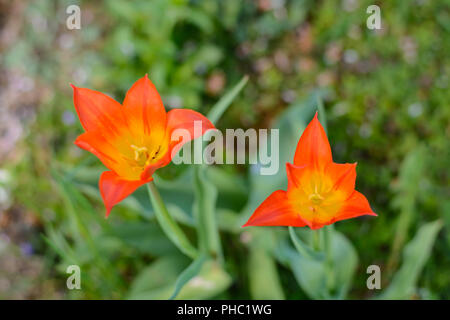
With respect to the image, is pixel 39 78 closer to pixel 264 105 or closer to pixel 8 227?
pixel 8 227

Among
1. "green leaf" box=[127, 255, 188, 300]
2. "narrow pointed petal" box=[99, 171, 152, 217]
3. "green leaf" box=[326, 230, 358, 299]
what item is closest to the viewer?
"narrow pointed petal" box=[99, 171, 152, 217]

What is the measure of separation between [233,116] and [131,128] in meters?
1.39

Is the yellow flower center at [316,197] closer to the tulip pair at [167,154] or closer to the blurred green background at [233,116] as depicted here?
the tulip pair at [167,154]

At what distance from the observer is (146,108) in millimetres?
1045

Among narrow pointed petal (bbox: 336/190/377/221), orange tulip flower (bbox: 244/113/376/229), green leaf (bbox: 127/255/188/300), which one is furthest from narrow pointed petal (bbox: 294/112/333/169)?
green leaf (bbox: 127/255/188/300)

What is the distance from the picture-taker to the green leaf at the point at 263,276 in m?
1.59

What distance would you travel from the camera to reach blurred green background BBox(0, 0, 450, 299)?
5.81 ft

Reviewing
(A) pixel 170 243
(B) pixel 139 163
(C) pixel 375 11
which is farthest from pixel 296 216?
(C) pixel 375 11

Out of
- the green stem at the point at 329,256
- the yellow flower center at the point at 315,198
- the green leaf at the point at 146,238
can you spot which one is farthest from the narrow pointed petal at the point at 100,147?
the green leaf at the point at 146,238

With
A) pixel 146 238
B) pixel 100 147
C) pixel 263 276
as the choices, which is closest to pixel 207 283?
pixel 263 276

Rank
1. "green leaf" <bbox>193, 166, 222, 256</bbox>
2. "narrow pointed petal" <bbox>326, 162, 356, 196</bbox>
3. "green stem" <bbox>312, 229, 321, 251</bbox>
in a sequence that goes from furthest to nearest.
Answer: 1. "green leaf" <bbox>193, 166, 222, 256</bbox>
2. "green stem" <bbox>312, 229, 321, 251</bbox>
3. "narrow pointed petal" <bbox>326, 162, 356, 196</bbox>

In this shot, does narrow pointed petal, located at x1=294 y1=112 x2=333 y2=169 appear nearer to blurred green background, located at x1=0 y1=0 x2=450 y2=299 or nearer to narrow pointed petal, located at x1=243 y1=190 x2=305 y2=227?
narrow pointed petal, located at x1=243 y1=190 x2=305 y2=227

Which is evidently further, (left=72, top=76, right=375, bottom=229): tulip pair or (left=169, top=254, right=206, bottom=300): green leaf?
(left=169, top=254, right=206, bottom=300): green leaf

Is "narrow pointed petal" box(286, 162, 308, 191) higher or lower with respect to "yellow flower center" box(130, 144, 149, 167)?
lower
